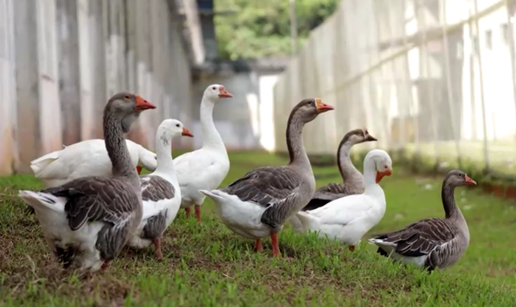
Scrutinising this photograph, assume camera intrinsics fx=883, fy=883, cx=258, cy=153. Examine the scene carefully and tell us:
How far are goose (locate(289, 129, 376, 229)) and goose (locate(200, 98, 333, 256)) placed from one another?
958mm

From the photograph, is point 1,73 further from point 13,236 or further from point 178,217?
point 13,236

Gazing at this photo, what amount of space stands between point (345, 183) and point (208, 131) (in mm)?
1497

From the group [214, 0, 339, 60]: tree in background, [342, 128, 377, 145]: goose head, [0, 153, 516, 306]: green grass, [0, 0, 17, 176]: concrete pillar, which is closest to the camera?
[0, 153, 516, 306]: green grass

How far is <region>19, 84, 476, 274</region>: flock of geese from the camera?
503cm

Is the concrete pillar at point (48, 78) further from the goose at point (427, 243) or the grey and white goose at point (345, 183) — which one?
the goose at point (427, 243)

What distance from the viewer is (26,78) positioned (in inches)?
→ 465

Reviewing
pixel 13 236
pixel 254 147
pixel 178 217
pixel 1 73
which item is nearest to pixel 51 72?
pixel 1 73

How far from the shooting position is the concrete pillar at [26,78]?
1173cm

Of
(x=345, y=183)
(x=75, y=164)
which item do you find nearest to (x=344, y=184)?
(x=345, y=183)

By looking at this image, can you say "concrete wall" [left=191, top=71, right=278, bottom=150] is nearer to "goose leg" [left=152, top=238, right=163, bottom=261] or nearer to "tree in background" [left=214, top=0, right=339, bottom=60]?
"tree in background" [left=214, top=0, right=339, bottom=60]

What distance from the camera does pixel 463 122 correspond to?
13.6 metres

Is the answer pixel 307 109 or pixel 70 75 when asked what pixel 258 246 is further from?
pixel 70 75

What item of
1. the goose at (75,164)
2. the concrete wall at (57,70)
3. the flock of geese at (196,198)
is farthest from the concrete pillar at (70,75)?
the goose at (75,164)

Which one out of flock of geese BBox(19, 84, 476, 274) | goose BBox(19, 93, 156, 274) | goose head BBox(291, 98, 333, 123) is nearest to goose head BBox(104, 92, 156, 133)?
flock of geese BBox(19, 84, 476, 274)
